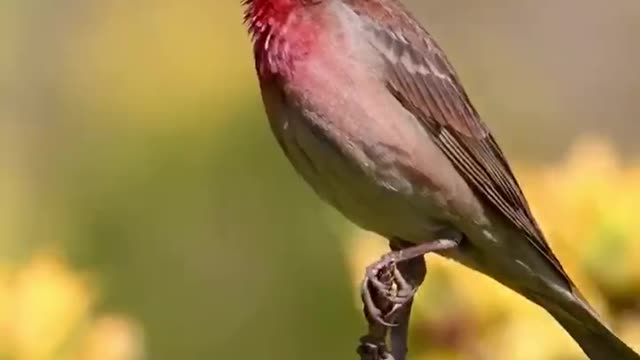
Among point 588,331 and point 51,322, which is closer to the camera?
point 51,322

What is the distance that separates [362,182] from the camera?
106 inches

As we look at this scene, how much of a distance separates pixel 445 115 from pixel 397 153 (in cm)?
21

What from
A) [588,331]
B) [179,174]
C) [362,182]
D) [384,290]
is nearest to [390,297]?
[384,290]

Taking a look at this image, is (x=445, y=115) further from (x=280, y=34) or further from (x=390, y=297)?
(x=390, y=297)

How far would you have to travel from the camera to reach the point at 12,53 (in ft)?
14.5

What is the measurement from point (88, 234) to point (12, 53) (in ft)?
2.15

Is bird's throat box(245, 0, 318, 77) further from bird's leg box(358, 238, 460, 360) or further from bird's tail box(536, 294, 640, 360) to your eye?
bird's tail box(536, 294, 640, 360)

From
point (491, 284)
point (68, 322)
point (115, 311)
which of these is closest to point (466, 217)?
point (491, 284)

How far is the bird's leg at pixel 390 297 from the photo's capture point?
8.01 ft

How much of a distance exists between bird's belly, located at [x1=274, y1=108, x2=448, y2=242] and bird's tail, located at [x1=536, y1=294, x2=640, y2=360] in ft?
0.86

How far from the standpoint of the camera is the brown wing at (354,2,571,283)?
9.36 feet

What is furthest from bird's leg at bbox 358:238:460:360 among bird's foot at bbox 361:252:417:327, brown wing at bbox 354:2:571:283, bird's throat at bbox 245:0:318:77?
bird's throat at bbox 245:0:318:77

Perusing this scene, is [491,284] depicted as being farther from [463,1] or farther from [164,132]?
[463,1]

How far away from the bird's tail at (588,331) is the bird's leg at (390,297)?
10.9 inches
